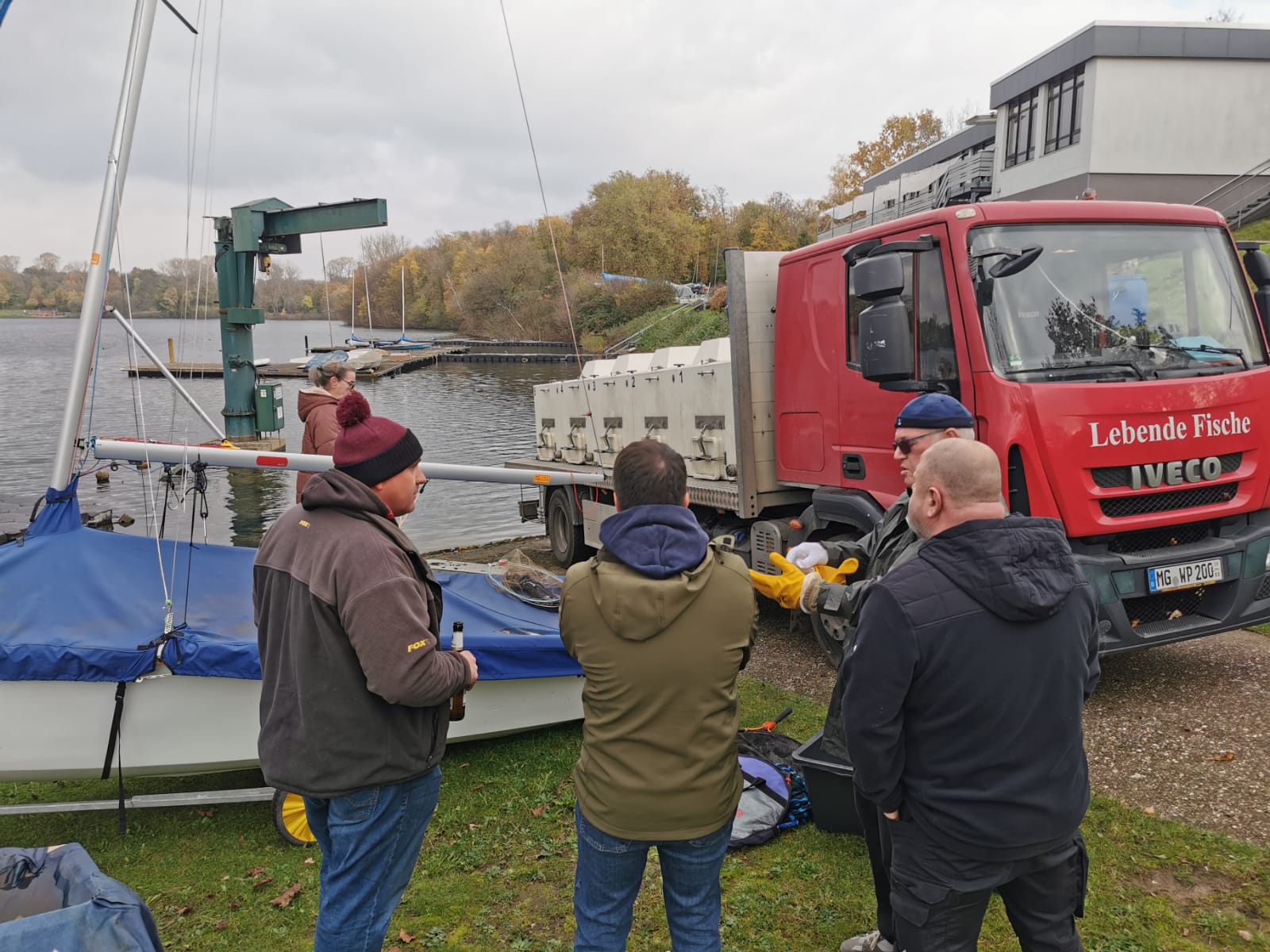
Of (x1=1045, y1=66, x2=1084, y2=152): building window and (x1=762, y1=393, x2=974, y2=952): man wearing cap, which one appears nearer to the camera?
(x1=762, y1=393, x2=974, y2=952): man wearing cap

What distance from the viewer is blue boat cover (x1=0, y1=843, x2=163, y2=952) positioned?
2361 mm

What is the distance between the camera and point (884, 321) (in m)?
4.94

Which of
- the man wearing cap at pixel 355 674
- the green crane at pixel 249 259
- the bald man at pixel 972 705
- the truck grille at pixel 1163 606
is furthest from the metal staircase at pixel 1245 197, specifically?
the man wearing cap at pixel 355 674

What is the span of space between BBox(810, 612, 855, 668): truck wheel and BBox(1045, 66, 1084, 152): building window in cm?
2985

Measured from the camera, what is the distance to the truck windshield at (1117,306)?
16.1ft

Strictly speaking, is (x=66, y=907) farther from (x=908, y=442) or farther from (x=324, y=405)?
(x=324, y=405)

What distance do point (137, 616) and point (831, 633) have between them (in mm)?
4129

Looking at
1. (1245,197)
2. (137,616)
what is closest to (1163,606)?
(137,616)

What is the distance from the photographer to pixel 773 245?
50875mm

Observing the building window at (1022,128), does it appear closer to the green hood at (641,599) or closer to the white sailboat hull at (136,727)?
the white sailboat hull at (136,727)

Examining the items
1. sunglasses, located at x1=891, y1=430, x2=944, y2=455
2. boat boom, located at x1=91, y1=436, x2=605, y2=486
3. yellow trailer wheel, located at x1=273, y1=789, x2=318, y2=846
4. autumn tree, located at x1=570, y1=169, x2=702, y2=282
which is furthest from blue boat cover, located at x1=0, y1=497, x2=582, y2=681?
autumn tree, located at x1=570, y1=169, x2=702, y2=282

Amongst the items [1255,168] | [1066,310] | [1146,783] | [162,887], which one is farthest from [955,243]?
[1255,168]

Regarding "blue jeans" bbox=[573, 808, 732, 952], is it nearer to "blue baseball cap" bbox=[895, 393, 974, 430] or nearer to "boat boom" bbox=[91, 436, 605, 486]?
"blue baseball cap" bbox=[895, 393, 974, 430]

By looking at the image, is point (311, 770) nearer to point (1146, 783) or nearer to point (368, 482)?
point (368, 482)
